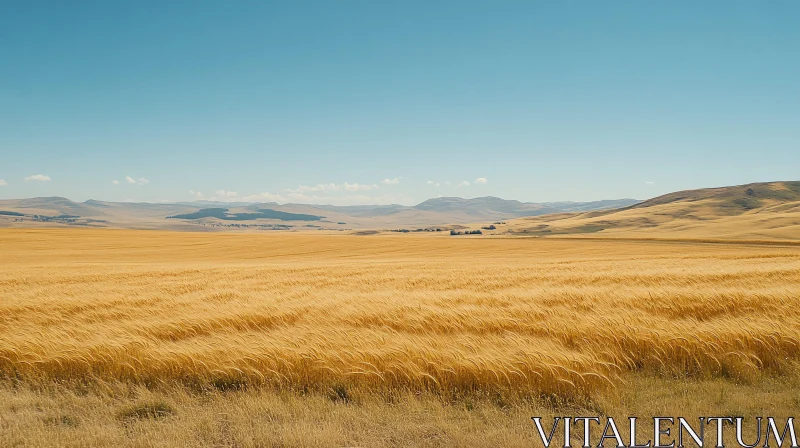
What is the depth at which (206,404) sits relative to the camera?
448cm

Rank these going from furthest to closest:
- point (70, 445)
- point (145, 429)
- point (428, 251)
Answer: point (428, 251), point (145, 429), point (70, 445)

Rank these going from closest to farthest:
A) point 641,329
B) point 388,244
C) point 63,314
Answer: point 641,329 < point 63,314 < point 388,244

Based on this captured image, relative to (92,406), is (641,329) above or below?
above

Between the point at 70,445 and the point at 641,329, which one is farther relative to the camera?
the point at 641,329

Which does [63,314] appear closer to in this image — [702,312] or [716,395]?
[716,395]

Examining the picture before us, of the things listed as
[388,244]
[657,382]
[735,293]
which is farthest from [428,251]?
[657,382]

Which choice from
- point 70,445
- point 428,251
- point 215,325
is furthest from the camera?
point 428,251

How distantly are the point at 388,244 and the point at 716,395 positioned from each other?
55960 mm

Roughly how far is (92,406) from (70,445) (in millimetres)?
1091

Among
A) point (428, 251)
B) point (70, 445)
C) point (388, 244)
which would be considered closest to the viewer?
point (70, 445)

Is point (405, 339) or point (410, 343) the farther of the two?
point (405, 339)

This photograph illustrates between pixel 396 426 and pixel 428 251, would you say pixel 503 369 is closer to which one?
pixel 396 426

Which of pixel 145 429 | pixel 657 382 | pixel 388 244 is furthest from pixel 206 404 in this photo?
pixel 388 244

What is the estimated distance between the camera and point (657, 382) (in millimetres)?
5004
